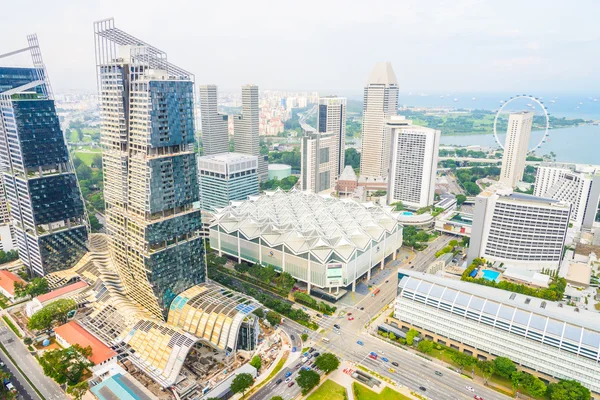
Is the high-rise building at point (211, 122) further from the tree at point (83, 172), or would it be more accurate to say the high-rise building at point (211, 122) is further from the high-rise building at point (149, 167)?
the high-rise building at point (149, 167)

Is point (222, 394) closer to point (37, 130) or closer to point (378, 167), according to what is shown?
point (37, 130)

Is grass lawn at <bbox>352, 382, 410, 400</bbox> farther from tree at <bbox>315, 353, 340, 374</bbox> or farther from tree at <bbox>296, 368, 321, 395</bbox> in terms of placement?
tree at <bbox>296, 368, 321, 395</bbox>

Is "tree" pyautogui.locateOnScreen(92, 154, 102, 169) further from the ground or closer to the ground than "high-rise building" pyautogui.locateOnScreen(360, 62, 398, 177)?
closer to the ground

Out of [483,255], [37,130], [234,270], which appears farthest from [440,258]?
[37,130]

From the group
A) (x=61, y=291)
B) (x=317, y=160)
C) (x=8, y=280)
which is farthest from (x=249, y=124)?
(x=61, y=291)

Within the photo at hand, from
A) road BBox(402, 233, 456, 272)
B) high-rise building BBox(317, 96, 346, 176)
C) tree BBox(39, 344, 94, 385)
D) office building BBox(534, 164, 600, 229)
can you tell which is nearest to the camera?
tree BBox(39, 344, 94, 385)

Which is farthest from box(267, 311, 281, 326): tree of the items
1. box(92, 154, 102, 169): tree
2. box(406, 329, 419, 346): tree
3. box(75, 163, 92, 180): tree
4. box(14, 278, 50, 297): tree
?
box(92, 154, 102, 169): tree

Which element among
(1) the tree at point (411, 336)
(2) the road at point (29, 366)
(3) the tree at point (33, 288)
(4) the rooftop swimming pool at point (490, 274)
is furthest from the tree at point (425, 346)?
(3) the tree at point (33, 288)
